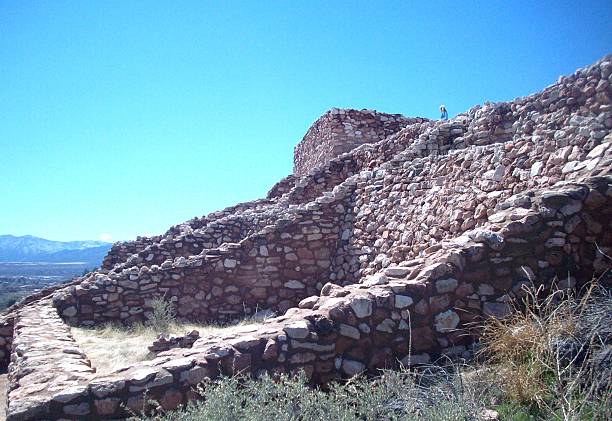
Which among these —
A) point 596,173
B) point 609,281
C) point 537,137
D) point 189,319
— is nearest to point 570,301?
point 609,281

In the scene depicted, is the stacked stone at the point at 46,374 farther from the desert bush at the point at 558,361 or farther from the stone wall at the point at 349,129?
the stone wall at the point at 349,129

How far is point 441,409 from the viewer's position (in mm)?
2656

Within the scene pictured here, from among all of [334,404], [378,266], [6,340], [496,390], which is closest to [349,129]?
[378,266]

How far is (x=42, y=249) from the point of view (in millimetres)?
137125

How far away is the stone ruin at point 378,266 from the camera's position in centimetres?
356

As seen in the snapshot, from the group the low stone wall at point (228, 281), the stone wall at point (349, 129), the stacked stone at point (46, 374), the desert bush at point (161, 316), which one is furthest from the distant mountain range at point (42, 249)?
the stacked stone at point (46, 374)

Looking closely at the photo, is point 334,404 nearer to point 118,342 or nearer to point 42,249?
point 118,342

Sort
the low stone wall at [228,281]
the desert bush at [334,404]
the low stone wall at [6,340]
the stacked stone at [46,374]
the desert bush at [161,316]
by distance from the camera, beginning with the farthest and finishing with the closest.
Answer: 1. the low stone wall at [6,340]
2. the low stone wall at [228,281]
3. the desert bush at [161,316]
4. the stacked stone at [46,374]
5. the desert bush at [334,404]

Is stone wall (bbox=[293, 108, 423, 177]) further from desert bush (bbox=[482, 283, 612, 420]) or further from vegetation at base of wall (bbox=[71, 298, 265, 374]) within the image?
desert bush (bbox=[482, 283, 612, 420])

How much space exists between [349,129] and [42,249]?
484 feet

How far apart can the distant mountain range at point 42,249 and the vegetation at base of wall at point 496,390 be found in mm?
116864

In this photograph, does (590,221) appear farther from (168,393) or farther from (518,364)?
(168,393)

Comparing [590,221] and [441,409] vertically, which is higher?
[590,221]

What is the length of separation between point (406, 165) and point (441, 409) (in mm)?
5470
